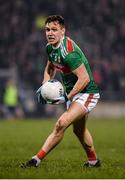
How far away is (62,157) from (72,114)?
2880 millimetres

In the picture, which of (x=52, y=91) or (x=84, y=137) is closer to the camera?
(x=52, y=91)

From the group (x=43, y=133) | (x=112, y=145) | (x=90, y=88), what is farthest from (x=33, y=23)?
(x=90, y=88)

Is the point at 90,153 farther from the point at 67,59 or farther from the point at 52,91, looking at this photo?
the point at 67,59

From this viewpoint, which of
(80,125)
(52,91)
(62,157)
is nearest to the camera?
(52,91)

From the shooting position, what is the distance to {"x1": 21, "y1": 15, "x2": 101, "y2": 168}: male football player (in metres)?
9.30

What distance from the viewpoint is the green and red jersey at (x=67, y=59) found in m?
9.34

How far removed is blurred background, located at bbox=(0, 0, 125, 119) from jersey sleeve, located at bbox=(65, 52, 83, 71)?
20294 millimetres

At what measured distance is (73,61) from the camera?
932 centimetres

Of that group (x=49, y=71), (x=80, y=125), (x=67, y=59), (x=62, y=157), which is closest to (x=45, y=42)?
(x=62, y=157)

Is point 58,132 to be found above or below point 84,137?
above

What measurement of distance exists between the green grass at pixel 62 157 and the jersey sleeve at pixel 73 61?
1.43 m

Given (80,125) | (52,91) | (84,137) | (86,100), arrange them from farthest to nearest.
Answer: (84,137)
(80,125)
(86,100)
(52,91)

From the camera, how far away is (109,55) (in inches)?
1312

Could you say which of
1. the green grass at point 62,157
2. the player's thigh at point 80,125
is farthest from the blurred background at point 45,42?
the player's thigh at point 80,125
